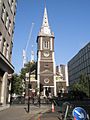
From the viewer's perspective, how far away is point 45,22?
343 ft

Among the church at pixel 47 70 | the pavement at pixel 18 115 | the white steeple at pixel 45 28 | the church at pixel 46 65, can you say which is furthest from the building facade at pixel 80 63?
the pavement at pixel 18 115

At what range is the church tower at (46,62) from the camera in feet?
282

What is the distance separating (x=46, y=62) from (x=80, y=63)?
34235 mm

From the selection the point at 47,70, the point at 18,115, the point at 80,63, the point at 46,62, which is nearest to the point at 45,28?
the point at 46,62

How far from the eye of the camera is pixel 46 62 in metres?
89.3

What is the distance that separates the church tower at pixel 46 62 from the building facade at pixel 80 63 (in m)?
19.1

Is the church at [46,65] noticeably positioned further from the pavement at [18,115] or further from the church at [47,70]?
the pavement at [18,115]

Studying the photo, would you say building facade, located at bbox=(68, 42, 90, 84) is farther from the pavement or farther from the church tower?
the pavement

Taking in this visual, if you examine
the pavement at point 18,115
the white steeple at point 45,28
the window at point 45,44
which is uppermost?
the white steeple at point 45,28

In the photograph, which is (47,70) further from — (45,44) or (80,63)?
(80,63)

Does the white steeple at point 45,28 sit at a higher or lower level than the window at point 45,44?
higher

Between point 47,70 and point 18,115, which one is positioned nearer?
point 18,115

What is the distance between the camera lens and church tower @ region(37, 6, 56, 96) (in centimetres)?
8592

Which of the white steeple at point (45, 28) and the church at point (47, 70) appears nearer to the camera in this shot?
the church at point (47, 70)
